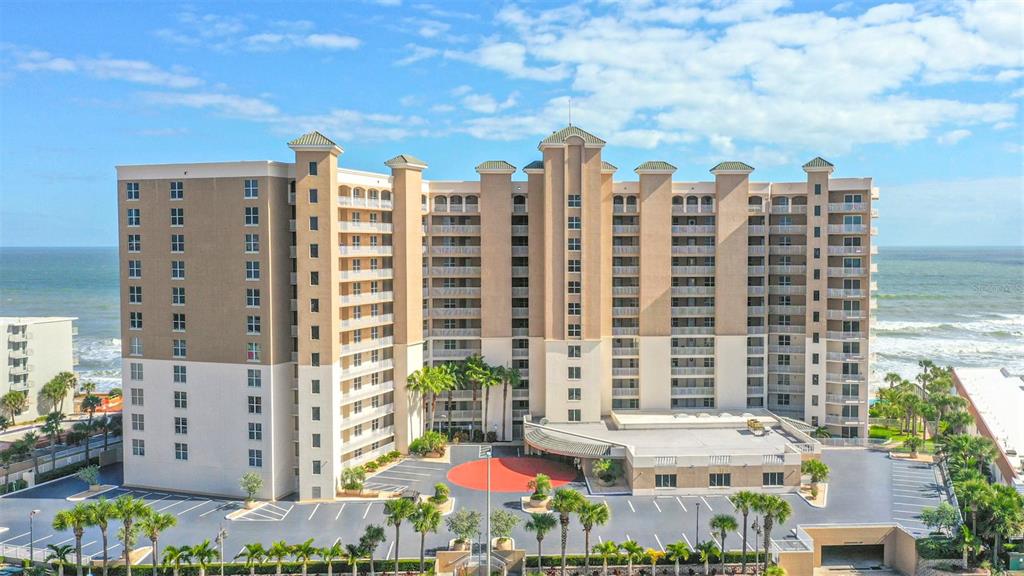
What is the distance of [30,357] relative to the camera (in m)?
79.7

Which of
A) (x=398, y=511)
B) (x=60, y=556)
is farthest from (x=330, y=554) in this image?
(x=60, y=556)

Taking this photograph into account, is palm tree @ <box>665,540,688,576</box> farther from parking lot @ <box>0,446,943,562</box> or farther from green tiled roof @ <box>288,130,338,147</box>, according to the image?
green tiled roof @ <box>288,130,338,147</box>

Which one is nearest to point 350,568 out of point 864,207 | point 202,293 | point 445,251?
point 202,293

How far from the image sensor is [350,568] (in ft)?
139

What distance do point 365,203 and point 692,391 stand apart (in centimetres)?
3366

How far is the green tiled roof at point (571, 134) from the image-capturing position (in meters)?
63.6

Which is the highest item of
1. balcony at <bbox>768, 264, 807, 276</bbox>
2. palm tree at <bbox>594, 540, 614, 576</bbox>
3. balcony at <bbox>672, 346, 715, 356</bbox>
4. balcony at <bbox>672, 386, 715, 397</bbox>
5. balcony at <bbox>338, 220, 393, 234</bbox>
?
balcony at <bbox>338, 220, 393, 234</bbox>

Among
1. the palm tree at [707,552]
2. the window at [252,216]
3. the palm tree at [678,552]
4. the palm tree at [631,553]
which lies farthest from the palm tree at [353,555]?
the window at [252,216]

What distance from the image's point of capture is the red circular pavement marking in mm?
56281

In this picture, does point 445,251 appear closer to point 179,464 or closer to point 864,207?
point 179,464

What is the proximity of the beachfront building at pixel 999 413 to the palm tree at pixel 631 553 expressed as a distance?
1007 inches

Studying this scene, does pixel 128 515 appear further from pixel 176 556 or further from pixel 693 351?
pixel 693 351

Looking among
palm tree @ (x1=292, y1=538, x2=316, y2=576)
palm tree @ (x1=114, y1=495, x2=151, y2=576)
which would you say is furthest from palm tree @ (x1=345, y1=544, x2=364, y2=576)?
palm tree @ (x1=114, y1=495, x2=151, y2=576)

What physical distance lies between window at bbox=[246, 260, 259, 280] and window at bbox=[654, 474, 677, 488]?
31.4 meters
